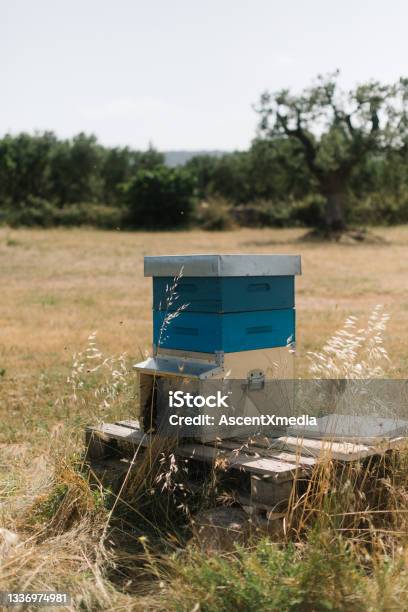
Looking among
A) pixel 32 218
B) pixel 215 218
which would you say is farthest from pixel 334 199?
pixel 32 218

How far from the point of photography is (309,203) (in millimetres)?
41469

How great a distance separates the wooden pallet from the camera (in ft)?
12.0

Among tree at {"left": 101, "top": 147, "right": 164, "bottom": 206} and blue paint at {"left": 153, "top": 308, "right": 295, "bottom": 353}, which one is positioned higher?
tree at {"left": 101, "top": 147, "right": 164, "bottom": 206}

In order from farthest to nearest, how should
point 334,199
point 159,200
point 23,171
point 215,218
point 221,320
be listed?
1. point 23,171
2. point 159,200
3. point 215,218
4. point 334,199
5. point 221,320

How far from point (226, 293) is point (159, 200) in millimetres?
37735

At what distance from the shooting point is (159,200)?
136ft

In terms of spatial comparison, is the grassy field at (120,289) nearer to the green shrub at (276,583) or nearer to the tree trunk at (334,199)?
the tree trunk at (334,199)

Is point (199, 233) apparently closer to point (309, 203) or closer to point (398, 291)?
point (309, 203)

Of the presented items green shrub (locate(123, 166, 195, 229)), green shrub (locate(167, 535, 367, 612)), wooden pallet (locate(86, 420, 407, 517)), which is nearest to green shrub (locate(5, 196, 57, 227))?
green shrub (locate(123, 166, 195, 229))

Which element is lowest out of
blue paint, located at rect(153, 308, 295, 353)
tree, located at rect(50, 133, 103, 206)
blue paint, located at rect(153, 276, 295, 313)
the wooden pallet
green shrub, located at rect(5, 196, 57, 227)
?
the wooden pallet

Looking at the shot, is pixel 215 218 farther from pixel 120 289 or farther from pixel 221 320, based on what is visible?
pixel 221 320

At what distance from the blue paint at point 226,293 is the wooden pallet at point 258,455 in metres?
0.80

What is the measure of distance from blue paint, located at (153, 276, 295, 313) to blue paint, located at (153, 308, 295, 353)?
0.14 feet

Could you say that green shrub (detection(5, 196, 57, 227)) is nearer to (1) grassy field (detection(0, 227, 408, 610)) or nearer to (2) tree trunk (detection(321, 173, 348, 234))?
(2) tree trunk (detection(321, 173, 348, 234))
